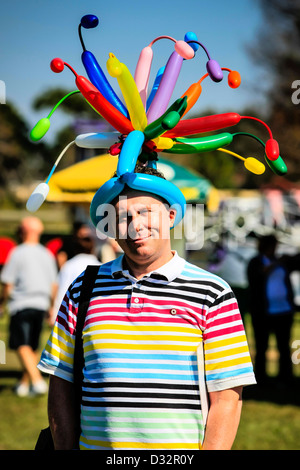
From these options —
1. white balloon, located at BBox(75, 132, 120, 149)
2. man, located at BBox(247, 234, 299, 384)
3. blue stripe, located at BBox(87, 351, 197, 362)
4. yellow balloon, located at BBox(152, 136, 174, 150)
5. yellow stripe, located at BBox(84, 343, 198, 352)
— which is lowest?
man, located at BBox(247, 234, 299, 384)

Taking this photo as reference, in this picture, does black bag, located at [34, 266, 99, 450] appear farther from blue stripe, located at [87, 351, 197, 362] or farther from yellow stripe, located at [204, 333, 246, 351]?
yellow stripe, located at [204, 333, 246, 351]

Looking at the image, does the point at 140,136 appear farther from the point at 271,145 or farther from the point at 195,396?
the point at 195,396

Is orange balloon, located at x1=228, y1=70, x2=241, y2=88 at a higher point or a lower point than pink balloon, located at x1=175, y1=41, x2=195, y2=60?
lower

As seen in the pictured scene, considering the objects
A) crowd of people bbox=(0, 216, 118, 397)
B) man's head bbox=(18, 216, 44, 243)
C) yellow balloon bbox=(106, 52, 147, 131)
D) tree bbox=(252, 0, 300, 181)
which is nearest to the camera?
yellow balloon bbox=(106, 52, 147, 131)

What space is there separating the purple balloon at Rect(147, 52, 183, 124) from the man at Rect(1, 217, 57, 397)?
14.8ft

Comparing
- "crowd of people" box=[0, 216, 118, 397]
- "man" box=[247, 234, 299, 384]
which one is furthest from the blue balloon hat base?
"man" box=[247, 234, 299, 384]

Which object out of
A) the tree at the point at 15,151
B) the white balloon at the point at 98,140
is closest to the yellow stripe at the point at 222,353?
the white balloon at the point at 98,140

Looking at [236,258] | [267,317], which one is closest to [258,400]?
[267,317]

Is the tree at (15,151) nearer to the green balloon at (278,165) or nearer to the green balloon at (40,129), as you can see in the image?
the green balloon at (40,129)

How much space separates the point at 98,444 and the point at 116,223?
2.41 feet

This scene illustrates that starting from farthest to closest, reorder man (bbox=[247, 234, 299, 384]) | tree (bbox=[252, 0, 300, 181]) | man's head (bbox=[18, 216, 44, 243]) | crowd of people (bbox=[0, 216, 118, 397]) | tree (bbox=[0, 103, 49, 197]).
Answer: tree (bbox=[0, 103, 49, 197]) < tree (bbox=[252, 0, 300, 181]) < man (bbox=[247, 234, 299, 384]) < man's head (bbox=[18, 216, 44, 243]) < crowd of people (bbox=[0, 216, 118, 397])

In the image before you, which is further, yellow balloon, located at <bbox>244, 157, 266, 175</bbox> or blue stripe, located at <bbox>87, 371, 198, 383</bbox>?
yellow balloon, located at <bbox>244, 157, 266, 175</bbox>

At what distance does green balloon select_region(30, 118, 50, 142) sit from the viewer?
7.14 ft

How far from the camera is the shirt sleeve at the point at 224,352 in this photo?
1966mm
